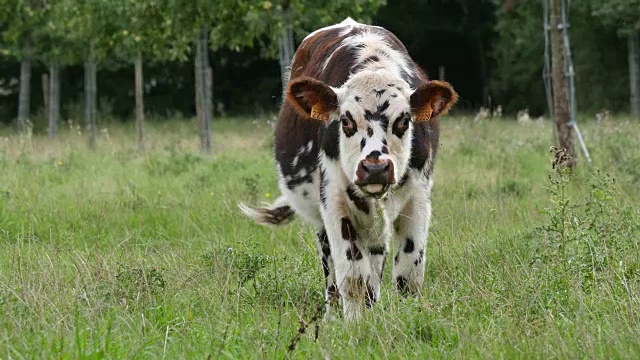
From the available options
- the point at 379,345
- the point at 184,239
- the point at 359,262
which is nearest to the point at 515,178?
the point at 184,239

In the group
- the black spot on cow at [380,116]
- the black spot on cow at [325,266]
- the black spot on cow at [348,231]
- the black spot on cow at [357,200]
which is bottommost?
the black spot on cow at [325,266]

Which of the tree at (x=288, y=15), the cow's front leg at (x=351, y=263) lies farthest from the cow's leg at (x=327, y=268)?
the tree at (x=288, y=15)

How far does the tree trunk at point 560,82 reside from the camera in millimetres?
12867

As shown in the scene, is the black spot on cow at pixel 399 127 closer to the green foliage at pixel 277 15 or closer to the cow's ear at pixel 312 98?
the cow's ear at pixel 312 98

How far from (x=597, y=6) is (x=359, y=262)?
29.0 m

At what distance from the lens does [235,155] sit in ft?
56.2

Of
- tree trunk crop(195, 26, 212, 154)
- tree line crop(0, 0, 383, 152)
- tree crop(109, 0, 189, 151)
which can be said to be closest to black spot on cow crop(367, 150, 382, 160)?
tree line crop(0, 0, 383, 152)

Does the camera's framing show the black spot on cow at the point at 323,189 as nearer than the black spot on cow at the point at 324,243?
Yes

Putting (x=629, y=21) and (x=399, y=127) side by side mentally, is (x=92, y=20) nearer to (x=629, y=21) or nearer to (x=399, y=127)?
(x=399, y=127)

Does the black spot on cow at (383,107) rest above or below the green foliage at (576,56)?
above

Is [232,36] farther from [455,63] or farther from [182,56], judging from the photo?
[455,63]

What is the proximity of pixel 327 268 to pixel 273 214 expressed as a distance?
1.27 metres

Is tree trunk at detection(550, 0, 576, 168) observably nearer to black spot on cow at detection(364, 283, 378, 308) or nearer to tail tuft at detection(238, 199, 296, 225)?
tail tuft at detection(238, 199, 296, 225)

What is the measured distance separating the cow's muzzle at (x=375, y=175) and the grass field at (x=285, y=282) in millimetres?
618
